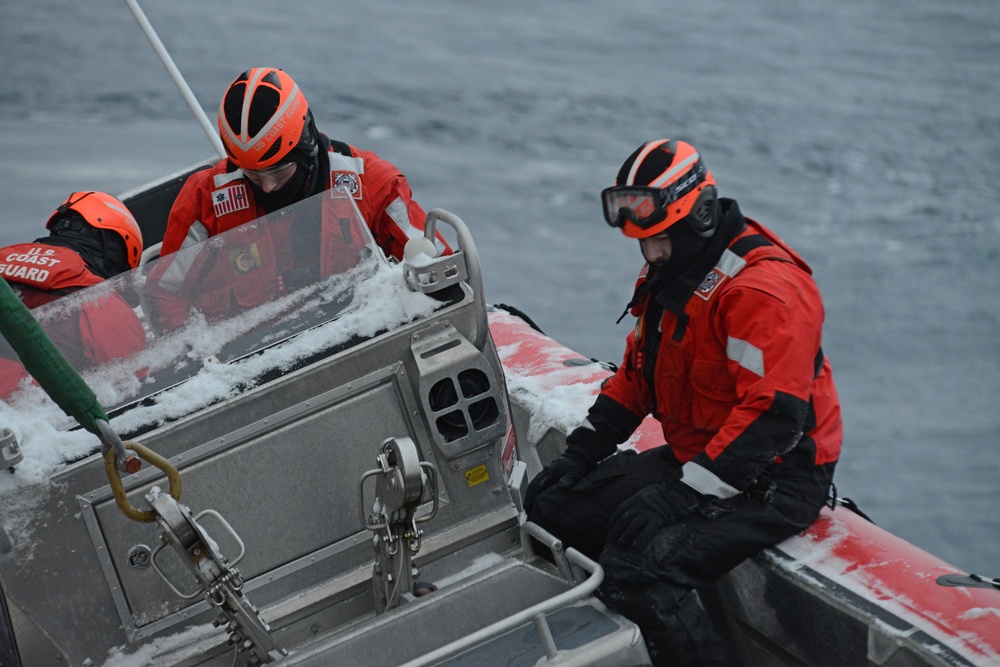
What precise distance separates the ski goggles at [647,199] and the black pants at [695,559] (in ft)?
2.27

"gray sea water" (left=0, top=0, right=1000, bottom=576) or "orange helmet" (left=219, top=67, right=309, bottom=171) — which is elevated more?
"orange helmet" (left=219, top=67, right=309, bottom=171)

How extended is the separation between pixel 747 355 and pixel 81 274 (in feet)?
6.22

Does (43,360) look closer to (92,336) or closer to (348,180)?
(92,336)

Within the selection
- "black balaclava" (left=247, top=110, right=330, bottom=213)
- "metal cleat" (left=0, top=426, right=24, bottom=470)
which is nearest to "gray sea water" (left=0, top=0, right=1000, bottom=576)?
"black balaclava" (left=247, top=110, right=330, bottom=213)

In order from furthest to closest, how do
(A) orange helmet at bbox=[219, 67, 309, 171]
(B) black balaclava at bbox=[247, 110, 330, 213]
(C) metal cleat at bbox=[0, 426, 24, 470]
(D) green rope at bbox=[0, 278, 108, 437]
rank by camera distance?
1. (B) black balaclava at bbox=[247, 110, 330, 213]
2. (A) orange helmet at bbox=[219, 67, 309, 171]
3. (C) metal cleat at bbox=[0, 426, 24, 470]
4. (D) green rope at bbox=[0, 278, 108, 437]

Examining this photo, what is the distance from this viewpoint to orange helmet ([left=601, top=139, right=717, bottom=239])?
2.85m

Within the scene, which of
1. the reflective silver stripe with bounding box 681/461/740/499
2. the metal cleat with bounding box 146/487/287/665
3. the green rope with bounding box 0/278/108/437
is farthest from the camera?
the reflective silver stripe with bounding box 681/461/740/499

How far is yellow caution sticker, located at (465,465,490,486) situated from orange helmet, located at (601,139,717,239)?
2.37ft

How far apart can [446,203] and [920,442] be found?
4.81 meters

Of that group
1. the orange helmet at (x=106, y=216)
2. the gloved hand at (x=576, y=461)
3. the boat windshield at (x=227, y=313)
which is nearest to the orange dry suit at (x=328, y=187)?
the orange helmet at (x=106, y=216)

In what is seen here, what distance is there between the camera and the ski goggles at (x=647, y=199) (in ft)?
9.32

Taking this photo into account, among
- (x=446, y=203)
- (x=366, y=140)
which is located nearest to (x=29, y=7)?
(x=366, y=140)

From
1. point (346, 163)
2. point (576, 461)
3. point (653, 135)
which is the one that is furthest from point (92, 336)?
point (653, 135)

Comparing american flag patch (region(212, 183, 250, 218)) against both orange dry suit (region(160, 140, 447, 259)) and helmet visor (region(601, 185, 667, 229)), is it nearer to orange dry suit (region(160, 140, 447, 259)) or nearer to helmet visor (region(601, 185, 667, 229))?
orange dry suit (region(160, 140, 447, 259))
